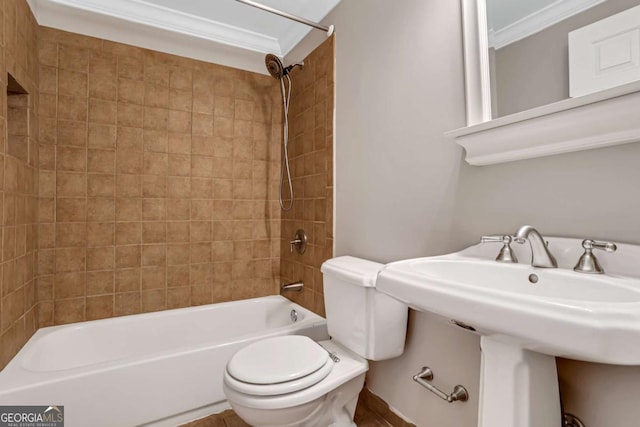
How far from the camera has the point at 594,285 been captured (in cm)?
75

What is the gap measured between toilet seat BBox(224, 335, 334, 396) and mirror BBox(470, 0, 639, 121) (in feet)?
3.70

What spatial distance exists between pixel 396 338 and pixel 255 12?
2157mm

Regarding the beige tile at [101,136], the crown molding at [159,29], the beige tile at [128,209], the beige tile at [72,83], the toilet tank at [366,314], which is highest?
the crown molding at [159,29]

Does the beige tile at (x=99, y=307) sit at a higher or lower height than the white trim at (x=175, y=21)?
lower

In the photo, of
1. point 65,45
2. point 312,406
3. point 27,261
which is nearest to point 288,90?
point 65,45

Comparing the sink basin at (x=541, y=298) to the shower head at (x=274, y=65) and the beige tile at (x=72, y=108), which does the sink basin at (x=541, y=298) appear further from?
the beige tile at (x=72, y=108)

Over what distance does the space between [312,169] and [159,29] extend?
138cm

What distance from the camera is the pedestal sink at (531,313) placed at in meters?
0.53

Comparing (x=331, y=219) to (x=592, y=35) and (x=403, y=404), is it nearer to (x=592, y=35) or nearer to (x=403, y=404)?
(x=403, y=404)

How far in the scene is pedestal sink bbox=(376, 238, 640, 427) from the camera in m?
0.53

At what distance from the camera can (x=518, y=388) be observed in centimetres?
75

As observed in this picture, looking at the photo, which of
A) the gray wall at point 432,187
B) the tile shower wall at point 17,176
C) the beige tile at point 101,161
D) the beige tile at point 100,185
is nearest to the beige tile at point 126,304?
the tile shower wall at point 17,176

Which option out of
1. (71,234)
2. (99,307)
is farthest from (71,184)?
(99,307)

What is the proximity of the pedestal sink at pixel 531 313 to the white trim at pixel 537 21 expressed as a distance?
25.5 inches
